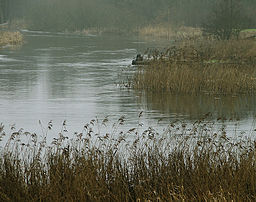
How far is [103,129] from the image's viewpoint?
15.1m

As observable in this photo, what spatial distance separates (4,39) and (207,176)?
4597 cm

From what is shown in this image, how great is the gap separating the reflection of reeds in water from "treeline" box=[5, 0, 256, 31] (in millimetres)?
Result: 48807

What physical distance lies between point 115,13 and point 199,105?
65081 mm

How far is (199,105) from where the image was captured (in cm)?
1886

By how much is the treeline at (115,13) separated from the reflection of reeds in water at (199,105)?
4881cm

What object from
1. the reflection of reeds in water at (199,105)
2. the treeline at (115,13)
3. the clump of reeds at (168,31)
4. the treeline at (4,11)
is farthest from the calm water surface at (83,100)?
the treeline at (4,11)

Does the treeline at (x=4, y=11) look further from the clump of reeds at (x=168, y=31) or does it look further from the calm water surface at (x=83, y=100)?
the calm water surface at (x=83, y=100)

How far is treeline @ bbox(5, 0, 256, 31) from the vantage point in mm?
73438

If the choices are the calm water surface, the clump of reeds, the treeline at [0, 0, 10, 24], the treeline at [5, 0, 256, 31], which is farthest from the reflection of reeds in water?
Result: the treeline at [0, 0, 10, 24]

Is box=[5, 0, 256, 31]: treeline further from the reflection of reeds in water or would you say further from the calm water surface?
the reflection of reeds in water

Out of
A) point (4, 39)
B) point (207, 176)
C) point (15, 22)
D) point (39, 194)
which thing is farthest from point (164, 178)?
point (15, 22)

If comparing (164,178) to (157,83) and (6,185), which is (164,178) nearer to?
(6,185)

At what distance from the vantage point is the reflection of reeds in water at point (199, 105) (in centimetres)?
1765

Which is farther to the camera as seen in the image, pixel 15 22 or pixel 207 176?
pixel 15 22
